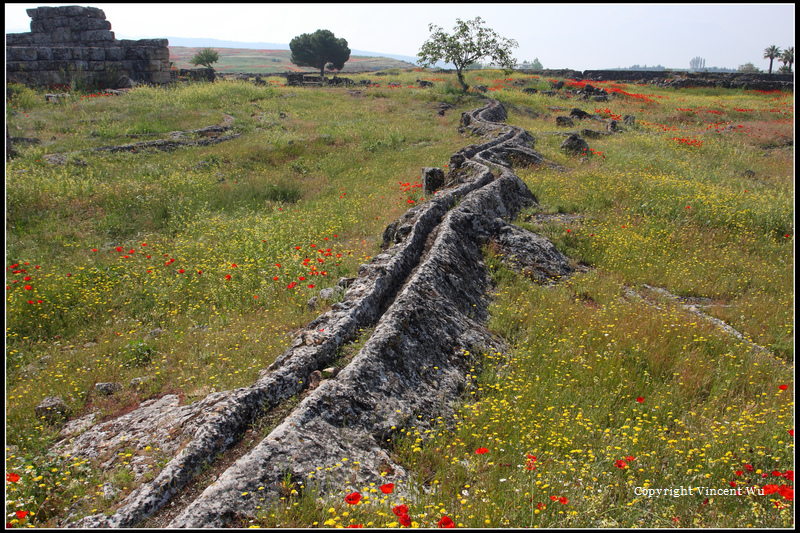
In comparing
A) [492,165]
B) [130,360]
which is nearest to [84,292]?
[130,360]

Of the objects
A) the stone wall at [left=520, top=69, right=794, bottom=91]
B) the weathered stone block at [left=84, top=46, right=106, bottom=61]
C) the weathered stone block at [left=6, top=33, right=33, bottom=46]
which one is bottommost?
the weathered stone block at [left=84, top=46, right=106, bottom=61]

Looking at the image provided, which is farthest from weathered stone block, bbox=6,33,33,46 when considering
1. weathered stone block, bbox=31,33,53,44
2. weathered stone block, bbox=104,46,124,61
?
weathered stone block, bbox=104,46,124,61

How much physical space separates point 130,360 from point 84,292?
2886 millimetres

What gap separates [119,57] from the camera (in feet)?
106

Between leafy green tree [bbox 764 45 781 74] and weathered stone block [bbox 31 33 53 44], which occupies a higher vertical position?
leafy green tree [bbox 764 45 781 74]

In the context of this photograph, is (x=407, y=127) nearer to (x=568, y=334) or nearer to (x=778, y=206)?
(x=778, y=206)

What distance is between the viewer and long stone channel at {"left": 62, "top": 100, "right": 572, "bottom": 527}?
3.07 meters

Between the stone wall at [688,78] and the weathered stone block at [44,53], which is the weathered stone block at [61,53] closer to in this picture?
the weathered stone block at [44,53]

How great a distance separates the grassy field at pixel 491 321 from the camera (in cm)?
334

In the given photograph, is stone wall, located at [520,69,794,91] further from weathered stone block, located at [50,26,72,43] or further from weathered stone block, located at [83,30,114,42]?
weathered stone block, located at [50,26,72,43]

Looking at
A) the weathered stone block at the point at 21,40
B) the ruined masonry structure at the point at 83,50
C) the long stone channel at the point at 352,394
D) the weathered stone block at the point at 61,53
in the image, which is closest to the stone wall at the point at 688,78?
the ruined masonry structure at the point at 83,50

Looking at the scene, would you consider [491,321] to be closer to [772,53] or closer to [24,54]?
[24,54]

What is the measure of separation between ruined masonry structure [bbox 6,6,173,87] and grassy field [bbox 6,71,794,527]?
1397 cm

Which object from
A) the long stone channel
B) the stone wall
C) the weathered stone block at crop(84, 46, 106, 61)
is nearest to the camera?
the long stone channel
